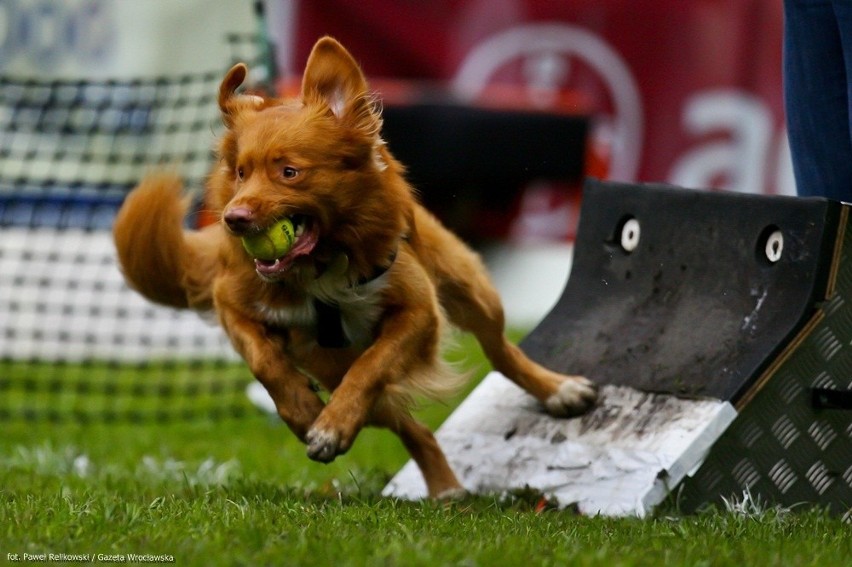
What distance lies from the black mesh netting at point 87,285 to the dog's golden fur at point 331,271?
10.1ft

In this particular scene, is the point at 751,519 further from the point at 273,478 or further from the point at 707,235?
the point at 273,478

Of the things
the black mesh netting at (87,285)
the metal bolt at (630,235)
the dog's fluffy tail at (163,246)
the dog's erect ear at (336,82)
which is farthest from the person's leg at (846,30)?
the black mesh netting at (87,285)

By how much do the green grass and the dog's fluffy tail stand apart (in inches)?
27.6

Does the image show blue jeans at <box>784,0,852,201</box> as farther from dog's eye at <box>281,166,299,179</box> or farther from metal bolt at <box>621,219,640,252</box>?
dog's eye at <box>281,166,299,179</box>

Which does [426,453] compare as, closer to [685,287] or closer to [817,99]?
[685,287]

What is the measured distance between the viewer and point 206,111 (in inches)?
462

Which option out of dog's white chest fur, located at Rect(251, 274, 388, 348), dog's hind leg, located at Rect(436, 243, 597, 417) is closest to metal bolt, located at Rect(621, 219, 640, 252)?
dog's hind leg, located at Rect(436, 243, 597, 417)

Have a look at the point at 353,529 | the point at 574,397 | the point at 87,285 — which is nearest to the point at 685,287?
the point at 574,397

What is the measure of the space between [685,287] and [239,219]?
1.65 m

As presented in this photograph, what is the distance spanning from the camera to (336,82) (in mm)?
4164

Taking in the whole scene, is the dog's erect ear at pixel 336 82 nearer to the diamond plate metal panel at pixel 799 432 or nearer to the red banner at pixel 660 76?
the diamond plate metal panel at pixel 799 432

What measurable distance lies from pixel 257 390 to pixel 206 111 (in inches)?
193

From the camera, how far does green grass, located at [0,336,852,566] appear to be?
3006 mm

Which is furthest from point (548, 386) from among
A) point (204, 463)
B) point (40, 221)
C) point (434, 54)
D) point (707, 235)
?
point (434, 54)
